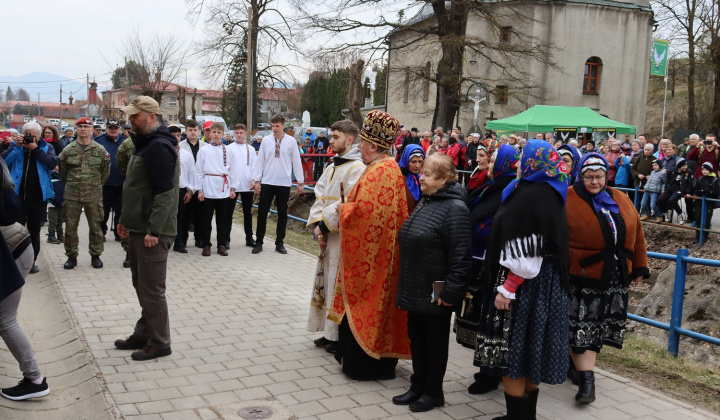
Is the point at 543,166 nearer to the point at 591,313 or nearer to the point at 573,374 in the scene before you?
the point at 591,313

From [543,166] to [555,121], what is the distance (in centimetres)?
1650

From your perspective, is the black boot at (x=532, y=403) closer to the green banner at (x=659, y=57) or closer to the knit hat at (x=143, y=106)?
the knit hat at (x=143, y=106)

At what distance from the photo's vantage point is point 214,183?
9859mm

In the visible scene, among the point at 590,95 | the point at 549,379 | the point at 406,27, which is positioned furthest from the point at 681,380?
the point at 590,95

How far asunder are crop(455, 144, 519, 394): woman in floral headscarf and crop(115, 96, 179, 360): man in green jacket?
7.96 feet

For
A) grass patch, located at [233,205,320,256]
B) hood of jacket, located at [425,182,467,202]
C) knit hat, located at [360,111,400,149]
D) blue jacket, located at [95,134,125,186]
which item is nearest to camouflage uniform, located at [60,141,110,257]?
blue jacket, located at [95,134,125,186]

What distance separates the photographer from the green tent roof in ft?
63.0

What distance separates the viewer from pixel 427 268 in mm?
4238

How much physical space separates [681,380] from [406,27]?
22088mm

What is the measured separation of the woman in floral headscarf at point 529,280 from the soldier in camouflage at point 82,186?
6476mm

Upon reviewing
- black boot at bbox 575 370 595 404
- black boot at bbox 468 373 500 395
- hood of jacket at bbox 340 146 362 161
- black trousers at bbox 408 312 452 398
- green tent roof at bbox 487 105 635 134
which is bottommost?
black boot at bbox 468 373 500 395

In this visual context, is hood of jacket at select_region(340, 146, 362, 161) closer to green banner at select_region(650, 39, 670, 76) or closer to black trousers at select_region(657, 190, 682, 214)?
black trousers at select_region(657, 190, 682, 214)

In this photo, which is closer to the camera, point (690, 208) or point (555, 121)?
point (690, 208)

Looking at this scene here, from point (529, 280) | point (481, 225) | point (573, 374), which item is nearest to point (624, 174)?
point (573, 374)
